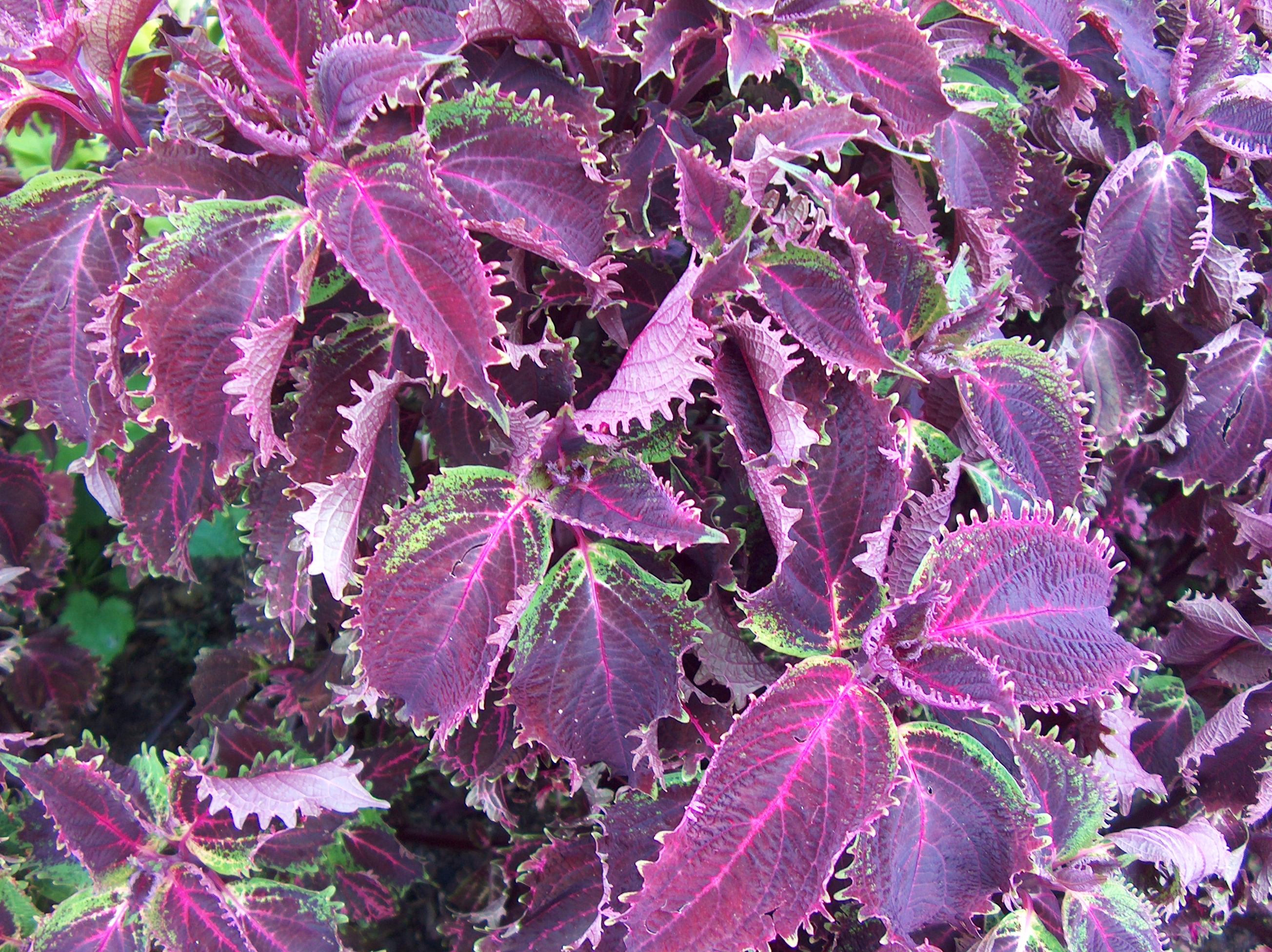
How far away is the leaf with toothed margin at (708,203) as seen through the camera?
32.0 inches

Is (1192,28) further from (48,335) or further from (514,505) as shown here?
(48,335)

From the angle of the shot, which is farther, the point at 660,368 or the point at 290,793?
the point at 290,793

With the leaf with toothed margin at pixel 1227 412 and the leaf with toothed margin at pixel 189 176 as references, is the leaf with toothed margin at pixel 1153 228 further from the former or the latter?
the leaf with toothed margin at pixel 189 176

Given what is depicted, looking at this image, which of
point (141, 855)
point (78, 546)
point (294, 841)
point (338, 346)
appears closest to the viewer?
point (338, 346)

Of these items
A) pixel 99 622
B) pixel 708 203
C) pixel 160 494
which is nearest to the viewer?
pixel 708 203

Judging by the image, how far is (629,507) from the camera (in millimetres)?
808

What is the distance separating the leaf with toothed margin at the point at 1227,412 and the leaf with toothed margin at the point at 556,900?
92 cm

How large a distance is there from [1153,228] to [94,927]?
149cm

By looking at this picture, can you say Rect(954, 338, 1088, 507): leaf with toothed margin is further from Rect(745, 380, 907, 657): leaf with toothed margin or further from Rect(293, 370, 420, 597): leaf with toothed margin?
Rect(293, 370, 420, 597): leaf with toothed margin

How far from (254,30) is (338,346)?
288 millimetres

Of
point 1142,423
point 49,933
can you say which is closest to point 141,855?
point 49,933

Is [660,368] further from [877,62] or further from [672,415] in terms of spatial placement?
[877,62]

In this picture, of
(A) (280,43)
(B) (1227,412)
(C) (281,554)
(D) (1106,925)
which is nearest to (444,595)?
(C) (281,554)

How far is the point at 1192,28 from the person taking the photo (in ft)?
3.47
